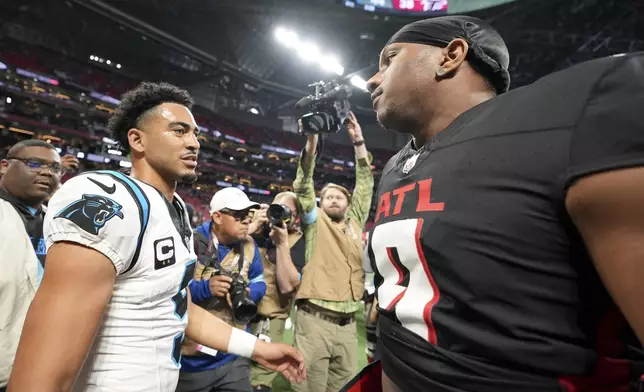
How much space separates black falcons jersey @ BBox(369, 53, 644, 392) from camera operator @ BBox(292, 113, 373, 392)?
2.29m

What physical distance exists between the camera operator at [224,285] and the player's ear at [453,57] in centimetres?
178

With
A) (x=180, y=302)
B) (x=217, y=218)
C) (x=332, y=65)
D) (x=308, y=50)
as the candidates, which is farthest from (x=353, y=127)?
(x=332, y=65)

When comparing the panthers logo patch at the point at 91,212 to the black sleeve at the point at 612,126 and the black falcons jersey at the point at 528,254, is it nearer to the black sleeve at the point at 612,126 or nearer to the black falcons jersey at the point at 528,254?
the black falcons jersey at the point at 528,254

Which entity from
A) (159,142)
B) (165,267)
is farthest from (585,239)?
(159,142)

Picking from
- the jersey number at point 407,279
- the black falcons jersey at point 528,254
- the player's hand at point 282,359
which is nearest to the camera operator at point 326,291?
the player's hand at point 282,359

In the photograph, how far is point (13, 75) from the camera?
1415 cm

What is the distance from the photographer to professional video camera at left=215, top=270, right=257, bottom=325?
7.49ft

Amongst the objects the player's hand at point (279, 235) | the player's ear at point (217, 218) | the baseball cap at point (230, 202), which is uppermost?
the baseball cap at point (230, 202)

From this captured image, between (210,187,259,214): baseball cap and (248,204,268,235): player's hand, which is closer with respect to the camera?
(210,187,259,214): baseball cap

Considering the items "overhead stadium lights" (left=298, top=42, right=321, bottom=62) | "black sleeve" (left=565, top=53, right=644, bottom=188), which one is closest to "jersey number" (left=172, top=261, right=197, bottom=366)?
"black sleeve" (left=565, top=53, right=644, bottom=188)

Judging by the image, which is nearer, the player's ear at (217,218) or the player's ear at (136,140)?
the player's ear at (136,140)

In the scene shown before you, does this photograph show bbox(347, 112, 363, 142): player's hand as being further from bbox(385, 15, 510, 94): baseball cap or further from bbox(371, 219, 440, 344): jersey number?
bbox(371, 219, 440, 344): jersey number

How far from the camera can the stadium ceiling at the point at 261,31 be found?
11148 millimetres

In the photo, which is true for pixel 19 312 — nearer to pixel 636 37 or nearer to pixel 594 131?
pixel 594 131
